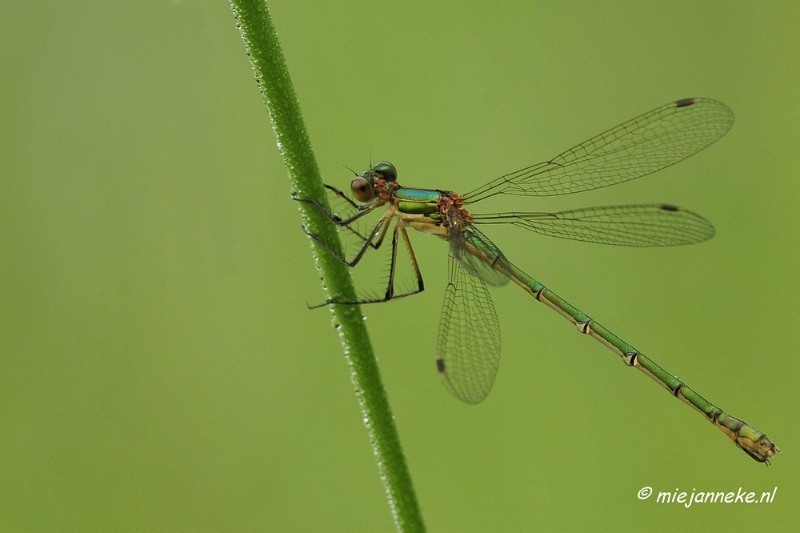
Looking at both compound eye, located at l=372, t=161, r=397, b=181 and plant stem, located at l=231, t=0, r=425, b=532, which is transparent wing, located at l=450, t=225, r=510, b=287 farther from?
plant stem, located at l=231, t=0, r=425, b=532

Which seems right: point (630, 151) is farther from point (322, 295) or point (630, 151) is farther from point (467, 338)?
point (322, 295)

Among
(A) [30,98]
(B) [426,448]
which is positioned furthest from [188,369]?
(A) [30,98]

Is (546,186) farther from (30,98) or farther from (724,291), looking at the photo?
(30,98)

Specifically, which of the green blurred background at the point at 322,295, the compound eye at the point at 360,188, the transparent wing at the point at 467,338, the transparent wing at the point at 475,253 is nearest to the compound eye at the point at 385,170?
the compound eye at the point at 360,188

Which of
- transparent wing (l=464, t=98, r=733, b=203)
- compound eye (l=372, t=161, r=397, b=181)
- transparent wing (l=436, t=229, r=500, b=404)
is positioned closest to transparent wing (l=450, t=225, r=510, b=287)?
transparent wing (l=436, t=229, r=500, b=404)

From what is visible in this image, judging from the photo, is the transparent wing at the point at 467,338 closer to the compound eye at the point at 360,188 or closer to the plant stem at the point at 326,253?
the compound eye at the point at 360,188

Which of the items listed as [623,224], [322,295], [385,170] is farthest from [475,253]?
[322,295]

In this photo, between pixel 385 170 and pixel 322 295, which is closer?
pixel 385 170
